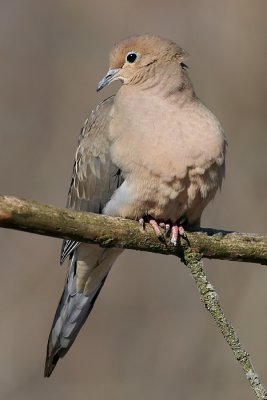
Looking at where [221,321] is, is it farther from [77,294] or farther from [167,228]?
[77,294]

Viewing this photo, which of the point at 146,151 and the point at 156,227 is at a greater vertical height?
the point at 146,151

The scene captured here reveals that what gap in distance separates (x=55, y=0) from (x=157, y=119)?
2.57 m

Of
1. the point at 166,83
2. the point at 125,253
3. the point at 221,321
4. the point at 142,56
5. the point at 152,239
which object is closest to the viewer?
the point at 221,321

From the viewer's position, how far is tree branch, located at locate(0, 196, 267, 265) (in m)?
3.10

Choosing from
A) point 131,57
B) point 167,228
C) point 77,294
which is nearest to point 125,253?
point 77,294

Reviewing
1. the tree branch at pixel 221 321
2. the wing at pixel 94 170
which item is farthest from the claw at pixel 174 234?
the wing at pixel 94 170

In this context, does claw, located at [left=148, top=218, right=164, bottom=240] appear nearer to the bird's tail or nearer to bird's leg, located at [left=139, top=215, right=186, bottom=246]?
bird's leg, located at [left=139, top=215, right=186, bottom=246]

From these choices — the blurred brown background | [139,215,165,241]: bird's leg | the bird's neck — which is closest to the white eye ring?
the bird's neck

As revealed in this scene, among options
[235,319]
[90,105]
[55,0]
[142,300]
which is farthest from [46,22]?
[235,319]

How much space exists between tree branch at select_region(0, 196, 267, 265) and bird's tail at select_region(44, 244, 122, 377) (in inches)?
33.3

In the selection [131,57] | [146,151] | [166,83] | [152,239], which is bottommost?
[152,239]

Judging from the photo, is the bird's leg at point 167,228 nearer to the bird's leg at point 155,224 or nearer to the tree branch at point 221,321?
the bird's leg at point 155,224

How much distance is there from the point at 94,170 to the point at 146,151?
0.47 meters

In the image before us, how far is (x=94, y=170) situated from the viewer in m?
4.37
